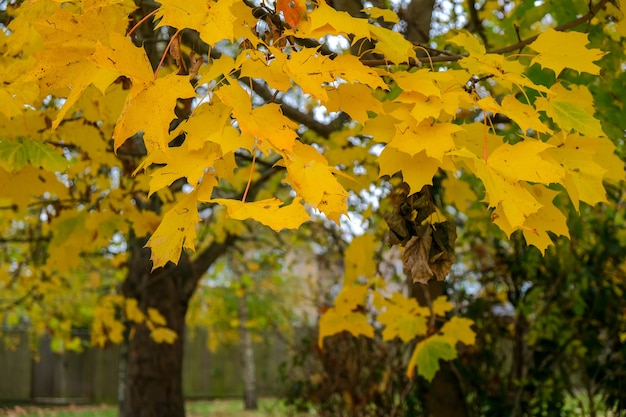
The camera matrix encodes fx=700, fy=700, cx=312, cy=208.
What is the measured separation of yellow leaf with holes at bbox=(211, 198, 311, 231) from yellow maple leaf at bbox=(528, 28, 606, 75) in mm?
792

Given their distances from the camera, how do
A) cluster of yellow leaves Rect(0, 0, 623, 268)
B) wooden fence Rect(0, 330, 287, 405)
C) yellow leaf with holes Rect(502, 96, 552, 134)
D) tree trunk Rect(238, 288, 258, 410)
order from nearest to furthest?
cluster of yellow leaves Rect(0, 0, 623, 268) < yellow leaf with holes Rect(502, 96, 552, 134) < tree trunk Rect(238, 288, 258, 410) < wooden fence Rect(0, 330, 287, 405)

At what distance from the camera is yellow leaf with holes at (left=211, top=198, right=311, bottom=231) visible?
1167 millimetres

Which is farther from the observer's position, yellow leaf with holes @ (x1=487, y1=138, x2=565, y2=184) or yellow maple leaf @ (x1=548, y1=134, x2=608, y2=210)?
yellow maple leaf @ (x1=548, y1=134, x2=608, y2=210)

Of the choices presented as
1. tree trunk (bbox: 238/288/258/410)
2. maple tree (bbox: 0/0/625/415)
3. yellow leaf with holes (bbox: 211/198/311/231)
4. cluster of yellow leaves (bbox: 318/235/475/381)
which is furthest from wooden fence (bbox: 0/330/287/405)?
yellow leaf with holes (bbox: 211/198/311/231)

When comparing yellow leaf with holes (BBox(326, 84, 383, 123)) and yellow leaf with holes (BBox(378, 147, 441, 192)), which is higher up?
yellow leaf with holes (BBox(326, 84, 383, 123))

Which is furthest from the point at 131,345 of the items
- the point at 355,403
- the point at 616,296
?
the point at 616,296

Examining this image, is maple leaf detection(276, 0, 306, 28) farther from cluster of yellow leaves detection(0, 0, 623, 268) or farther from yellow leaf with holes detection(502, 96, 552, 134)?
yellow leaf with holes detection(502, 96, 552, 134)

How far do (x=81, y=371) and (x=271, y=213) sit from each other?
14.2m

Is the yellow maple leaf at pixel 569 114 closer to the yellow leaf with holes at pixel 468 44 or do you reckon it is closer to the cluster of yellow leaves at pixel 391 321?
the yellow leaf with holes at pixel 468 44

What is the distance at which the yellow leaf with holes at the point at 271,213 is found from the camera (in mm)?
1167

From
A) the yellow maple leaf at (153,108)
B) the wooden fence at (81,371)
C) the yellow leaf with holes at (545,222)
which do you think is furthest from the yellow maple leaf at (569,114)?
the wooden fence at (81,371)

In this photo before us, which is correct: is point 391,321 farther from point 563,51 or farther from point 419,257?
point 563,51

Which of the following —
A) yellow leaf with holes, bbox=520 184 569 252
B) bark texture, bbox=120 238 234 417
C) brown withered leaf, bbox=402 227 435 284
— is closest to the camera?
yellow leaf with holes, bbox=520 184 569 252

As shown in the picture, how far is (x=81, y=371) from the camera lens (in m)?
14.2
